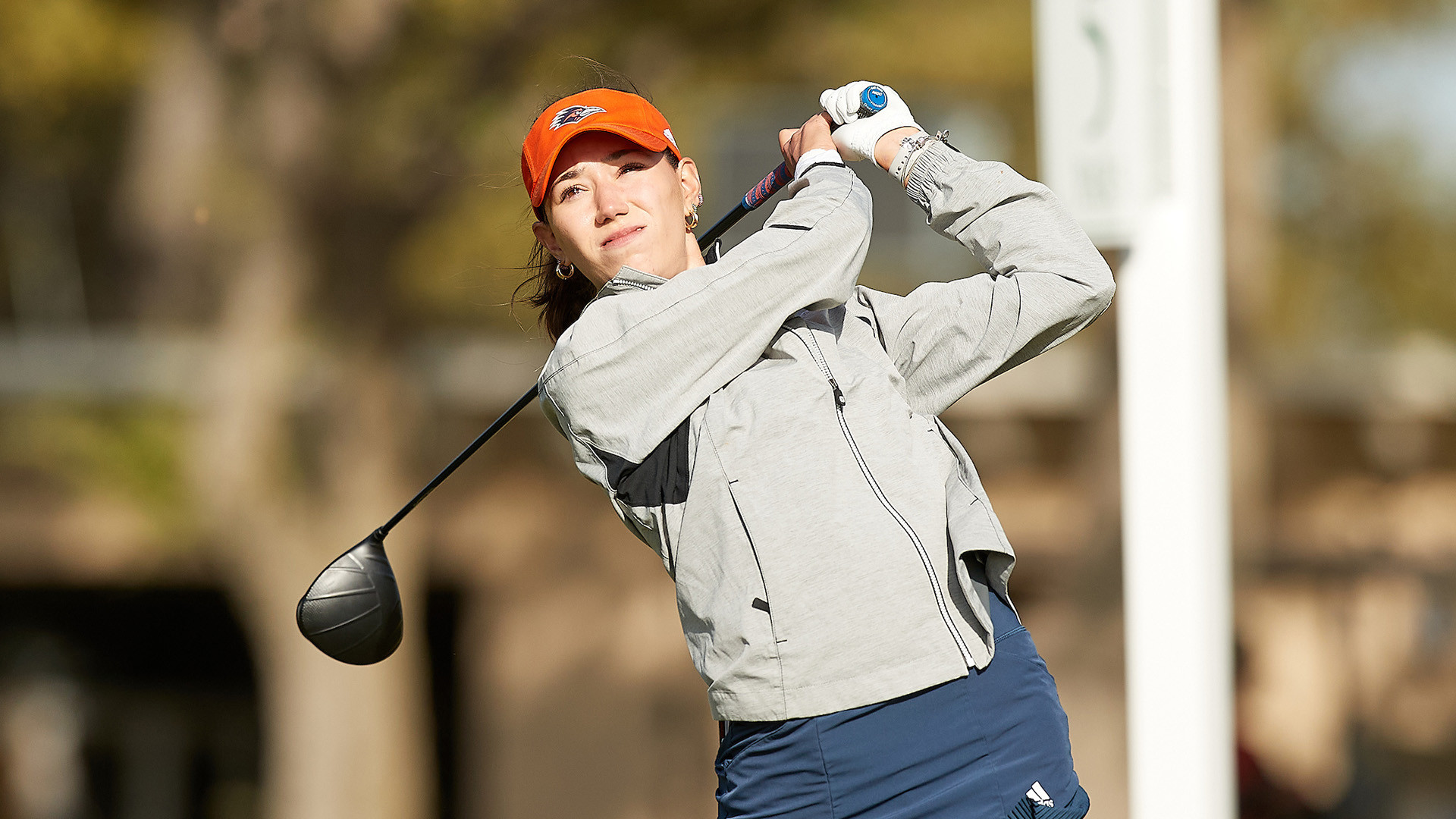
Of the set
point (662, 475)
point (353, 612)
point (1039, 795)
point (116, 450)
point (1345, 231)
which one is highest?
point (1345, 231)

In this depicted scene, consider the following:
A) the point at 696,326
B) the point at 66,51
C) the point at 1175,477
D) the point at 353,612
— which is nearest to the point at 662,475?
the point at 696,326

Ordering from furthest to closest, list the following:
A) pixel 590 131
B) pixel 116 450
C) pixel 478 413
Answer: pixel 478 413 → pixel 116 450 → pixel 590 131

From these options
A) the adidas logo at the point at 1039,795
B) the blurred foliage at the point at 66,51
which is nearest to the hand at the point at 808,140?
the adidas logo at the point at 1039,795

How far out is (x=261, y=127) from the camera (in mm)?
7125

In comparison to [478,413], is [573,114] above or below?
above

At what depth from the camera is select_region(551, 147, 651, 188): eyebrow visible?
2.15 m

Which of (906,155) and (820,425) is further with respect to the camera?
(906,155)

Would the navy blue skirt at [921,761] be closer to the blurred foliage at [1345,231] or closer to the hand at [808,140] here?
the hand at [808,140]

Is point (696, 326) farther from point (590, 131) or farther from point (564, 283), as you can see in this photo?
point (564, 283)

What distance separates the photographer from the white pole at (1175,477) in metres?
2.92

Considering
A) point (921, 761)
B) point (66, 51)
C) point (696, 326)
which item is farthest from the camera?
point (66, 51)

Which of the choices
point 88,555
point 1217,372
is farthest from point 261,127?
point 1217,372

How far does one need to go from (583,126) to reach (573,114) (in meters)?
0.04

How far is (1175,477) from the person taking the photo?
2926 millimetres
